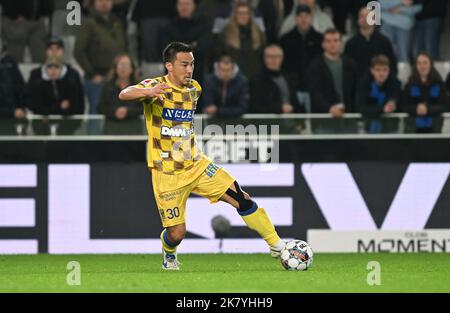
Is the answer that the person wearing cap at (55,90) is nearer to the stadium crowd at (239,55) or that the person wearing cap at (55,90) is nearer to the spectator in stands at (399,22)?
the stadium crowd at (239,55)

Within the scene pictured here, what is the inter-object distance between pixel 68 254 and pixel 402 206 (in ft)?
13.7

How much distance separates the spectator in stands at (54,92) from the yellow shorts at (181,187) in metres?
3.87

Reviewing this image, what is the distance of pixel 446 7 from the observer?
1705 centimetres

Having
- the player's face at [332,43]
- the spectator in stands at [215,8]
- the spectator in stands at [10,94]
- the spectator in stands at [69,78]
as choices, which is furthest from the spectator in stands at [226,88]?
the spectator in stands at [10,94]

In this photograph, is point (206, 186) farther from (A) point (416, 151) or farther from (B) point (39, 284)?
(A) point (416, 151)

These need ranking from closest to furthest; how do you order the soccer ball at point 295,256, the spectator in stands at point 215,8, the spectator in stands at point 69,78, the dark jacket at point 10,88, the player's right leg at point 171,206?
1. the soccer ball at point 295,256
2. the player's right leg at point 171,206
3. the dark jacket at point 10,88
4. the spectator in stands at point 69,78
5. the spectator in stands at point 215,8

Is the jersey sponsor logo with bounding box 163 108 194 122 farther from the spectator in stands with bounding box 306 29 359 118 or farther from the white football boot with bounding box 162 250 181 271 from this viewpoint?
the spectator in stands with bounding box 306 29 359 118

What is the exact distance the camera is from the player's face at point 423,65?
14.8 m

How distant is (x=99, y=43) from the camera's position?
16.2 meters

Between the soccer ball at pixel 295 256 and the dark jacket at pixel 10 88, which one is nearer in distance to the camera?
the soccer ball at pixel 295 256

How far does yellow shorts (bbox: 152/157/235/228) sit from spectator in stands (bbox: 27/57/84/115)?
152 inches

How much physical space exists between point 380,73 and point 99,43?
159 inches

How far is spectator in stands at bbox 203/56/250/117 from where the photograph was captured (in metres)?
14.8

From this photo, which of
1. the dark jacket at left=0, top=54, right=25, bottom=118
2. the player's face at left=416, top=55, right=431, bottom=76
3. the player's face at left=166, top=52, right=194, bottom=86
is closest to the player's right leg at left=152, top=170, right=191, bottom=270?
the player's face at left=166, top=52, right=194, bottom=86
